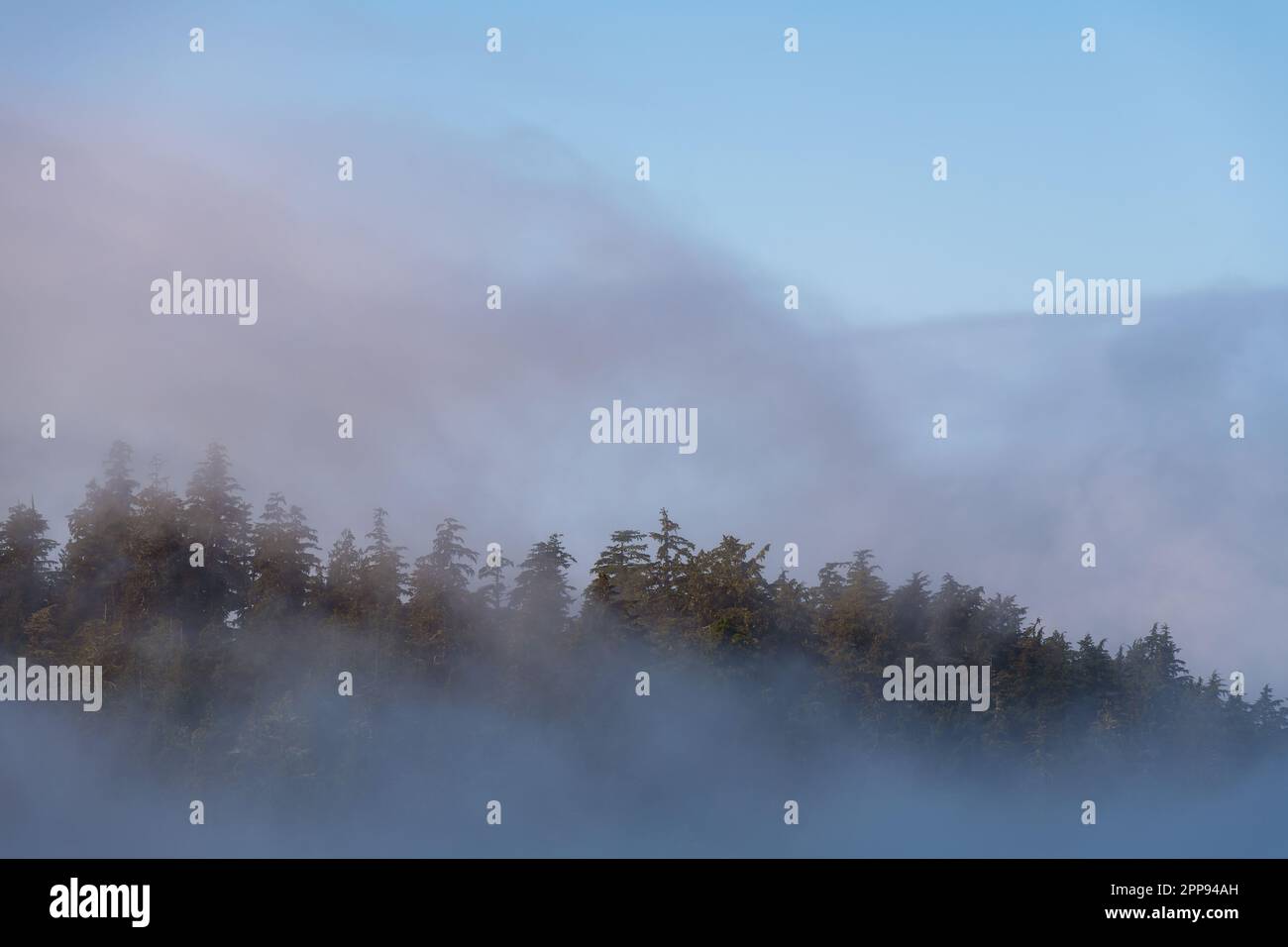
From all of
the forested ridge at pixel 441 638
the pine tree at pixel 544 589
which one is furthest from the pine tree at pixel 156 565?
the pine tree at pixel 544 589

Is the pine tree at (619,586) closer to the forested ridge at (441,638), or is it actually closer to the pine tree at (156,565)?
the forested ridge at (441,638)

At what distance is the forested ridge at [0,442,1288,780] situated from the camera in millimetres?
56375

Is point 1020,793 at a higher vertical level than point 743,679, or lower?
lower

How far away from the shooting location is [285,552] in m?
59.2

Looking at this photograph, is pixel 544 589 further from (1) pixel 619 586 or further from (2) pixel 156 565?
(2) pixel 156 565

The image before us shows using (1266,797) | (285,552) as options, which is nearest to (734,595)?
(285,552)

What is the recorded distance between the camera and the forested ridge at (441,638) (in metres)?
56.4

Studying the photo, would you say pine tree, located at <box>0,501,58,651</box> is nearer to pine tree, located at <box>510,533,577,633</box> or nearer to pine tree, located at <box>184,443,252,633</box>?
pine tree, located at <box>184,443,252,633</box>

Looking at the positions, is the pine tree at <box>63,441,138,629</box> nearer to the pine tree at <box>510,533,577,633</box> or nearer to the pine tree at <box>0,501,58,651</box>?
the pine tree at <box>0,501,58,651</box>

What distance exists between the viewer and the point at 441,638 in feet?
192

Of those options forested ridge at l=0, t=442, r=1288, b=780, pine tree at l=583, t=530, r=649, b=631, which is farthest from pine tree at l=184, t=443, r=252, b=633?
pine tree at l=583, t=530, r=649, b=631
